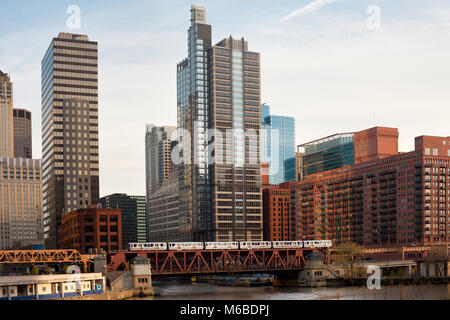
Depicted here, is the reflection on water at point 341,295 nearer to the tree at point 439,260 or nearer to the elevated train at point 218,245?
the elevated train at point 218,245

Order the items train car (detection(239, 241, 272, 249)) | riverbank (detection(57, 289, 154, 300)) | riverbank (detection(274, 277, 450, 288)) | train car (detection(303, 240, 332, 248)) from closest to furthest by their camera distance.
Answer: riverbank (detection(57, 289, 154, 300)) → riverbank (detection(274, 277, 450, 288)) → train car (detection(239, 241, 272, 249)) → train car (detection(303, 240, 332, 248))

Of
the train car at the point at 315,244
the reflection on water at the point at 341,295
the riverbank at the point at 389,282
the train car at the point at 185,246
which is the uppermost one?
the train car at the point at 185,246

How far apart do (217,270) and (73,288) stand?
151 ft

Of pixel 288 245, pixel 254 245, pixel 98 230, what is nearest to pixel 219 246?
pixel 254 245

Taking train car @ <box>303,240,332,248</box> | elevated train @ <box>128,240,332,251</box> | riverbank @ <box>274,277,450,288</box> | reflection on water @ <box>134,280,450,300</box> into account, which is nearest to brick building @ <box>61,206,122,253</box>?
elevated train @ <box>128,240,332,251</box>

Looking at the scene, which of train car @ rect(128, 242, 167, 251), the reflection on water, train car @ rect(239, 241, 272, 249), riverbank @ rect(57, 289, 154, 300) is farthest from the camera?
train car @ rect(239, 241, 272, 249)

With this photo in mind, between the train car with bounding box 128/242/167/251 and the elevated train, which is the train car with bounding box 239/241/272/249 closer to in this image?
the elevated train

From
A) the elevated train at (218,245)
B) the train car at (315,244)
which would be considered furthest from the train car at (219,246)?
the train car at (315,244)

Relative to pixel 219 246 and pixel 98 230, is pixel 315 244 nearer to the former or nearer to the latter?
pixel 219 246

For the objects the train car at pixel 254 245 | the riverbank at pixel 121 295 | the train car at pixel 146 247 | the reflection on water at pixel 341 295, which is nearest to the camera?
the riverbank at pixel 121 295

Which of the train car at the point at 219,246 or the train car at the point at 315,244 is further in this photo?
the train car at the point at 315,244

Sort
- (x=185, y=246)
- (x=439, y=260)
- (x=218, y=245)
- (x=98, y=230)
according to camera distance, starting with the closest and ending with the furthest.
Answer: (x=185, y=246), (x=218, y=245), (x=439, y=260), (x=98, y=230)
